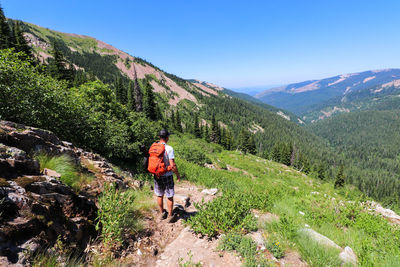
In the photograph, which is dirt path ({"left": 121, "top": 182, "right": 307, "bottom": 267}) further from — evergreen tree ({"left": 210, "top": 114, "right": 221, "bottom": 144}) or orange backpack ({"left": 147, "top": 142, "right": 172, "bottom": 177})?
evergreen tree ({"left": 210, "top": 114, "right": 221, "bottom": 144})

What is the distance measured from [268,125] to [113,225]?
200 meters

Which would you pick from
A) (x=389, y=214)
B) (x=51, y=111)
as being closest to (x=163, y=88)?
(x=51, y=111)

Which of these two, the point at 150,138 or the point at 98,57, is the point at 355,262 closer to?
the point at 150,138

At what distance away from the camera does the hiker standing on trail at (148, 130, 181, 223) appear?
4637 mm

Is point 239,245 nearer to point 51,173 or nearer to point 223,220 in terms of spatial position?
point 223,220

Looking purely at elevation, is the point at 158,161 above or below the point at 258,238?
above

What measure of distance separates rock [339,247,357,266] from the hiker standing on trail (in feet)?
12.6

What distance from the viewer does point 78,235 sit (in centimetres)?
322

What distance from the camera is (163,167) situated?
15.2 feet

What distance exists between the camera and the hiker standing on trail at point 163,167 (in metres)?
4.64

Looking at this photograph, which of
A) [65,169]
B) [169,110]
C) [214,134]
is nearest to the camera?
[65,169]

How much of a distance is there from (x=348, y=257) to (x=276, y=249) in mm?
1379

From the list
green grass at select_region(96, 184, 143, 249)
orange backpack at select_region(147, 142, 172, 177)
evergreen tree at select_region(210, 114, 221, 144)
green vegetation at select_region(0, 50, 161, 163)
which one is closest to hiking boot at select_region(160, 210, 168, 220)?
green grass at select_region(96, 184, 143, 249)

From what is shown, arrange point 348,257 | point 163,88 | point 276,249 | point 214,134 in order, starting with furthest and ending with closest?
point 163,88, point 214,134, point 276,249, point 348,257
